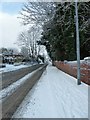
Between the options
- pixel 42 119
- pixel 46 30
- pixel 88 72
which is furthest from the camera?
pixel 46 30

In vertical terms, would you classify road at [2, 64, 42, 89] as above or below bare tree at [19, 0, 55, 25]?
below

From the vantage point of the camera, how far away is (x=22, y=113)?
9.62m

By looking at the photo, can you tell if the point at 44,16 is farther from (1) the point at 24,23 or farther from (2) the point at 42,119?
(2) the point at 42,119

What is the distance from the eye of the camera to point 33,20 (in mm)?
33156

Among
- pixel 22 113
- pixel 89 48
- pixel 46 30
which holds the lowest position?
pixel 22 113

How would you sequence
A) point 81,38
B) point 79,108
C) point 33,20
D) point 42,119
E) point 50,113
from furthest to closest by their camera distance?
point 33,20, point 81,38, point 79,108, point 50,113, point 42,119

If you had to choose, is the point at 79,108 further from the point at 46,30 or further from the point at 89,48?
the point at 46,30

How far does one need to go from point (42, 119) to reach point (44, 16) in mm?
24006

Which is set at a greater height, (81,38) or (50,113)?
(81,38)

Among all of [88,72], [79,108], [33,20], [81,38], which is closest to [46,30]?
[33,20]

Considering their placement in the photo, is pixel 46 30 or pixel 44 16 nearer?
pixel 44 16

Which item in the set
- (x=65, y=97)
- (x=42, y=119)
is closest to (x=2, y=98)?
(x=65, y=97)

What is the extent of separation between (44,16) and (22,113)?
75.3 ft

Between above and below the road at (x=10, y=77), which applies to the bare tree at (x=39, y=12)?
above
